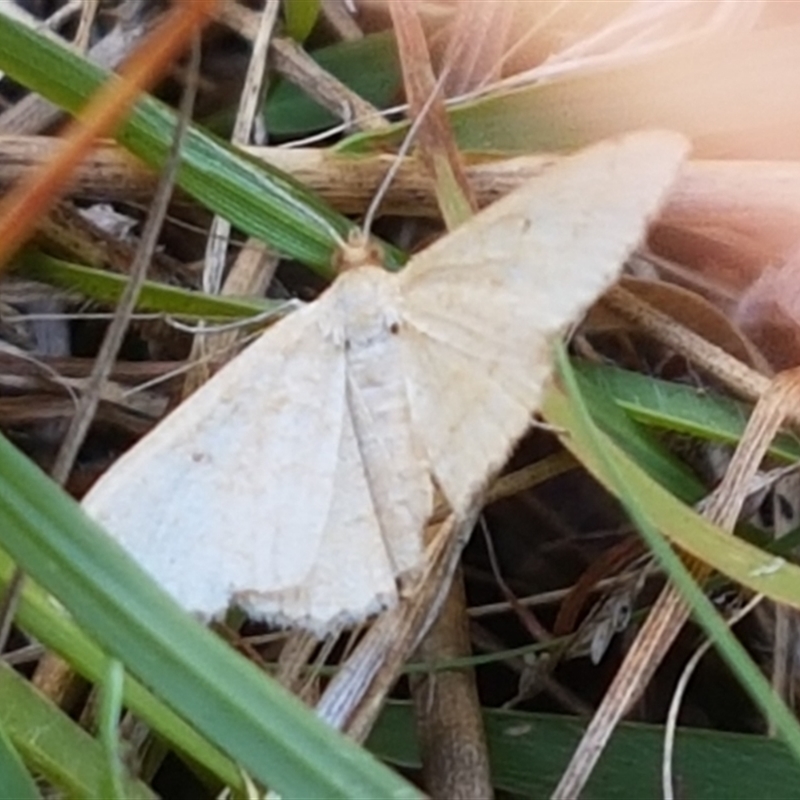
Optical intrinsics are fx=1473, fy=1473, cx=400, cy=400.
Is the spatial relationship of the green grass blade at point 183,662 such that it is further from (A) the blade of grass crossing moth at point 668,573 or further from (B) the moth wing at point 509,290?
(B) the moth wing at point 509,290

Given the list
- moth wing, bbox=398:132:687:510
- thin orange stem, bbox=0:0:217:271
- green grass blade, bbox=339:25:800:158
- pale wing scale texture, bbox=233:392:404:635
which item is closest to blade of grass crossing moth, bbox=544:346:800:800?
moth wing, bbox=398:132:687:510

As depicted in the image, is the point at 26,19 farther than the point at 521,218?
Yes

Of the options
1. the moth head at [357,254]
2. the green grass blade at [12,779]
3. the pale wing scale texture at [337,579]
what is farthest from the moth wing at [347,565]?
the green grass blade at [12,779]

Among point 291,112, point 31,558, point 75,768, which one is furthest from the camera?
point 291,112

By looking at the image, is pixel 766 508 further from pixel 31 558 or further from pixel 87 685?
pixel 31 558

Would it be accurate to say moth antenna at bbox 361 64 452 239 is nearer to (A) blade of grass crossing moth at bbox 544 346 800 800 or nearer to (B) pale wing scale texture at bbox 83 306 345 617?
(B) pale wing scale texture at bbox 83 306 345 617

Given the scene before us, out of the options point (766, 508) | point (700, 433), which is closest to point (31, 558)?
point (700, 433)
